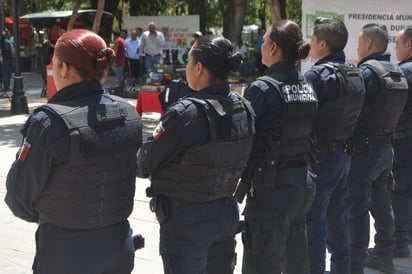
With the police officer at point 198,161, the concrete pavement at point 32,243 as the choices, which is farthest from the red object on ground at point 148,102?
the police officer at point 198,161

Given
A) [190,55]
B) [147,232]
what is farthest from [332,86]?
[147,232]

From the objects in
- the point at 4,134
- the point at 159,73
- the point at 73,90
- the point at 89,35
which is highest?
the point at 89,35

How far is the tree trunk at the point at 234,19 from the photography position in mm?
22688

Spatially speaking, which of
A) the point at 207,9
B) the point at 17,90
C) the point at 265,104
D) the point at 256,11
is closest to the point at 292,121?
the point at 265,104

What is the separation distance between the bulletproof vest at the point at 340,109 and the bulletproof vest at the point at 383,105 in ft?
1.44

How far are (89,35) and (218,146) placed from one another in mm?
814

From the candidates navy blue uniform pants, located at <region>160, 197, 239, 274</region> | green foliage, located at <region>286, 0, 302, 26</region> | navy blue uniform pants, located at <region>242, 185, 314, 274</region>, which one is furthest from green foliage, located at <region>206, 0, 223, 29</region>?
navy blue uniform pants, located at <region>160, 197, 239, 274</region>

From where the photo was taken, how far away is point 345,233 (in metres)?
4.16

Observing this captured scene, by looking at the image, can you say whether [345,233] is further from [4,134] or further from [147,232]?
[4,134]

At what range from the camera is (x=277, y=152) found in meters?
3.41

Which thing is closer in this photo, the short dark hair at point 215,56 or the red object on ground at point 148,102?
the short dark hair at point 215,56

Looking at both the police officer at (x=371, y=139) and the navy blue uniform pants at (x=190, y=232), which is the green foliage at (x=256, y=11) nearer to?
the police officer at (x=371, y=139)

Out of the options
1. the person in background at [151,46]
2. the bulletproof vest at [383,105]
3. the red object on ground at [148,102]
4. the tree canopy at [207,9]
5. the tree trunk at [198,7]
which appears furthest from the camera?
the tree trunk at [198,7]

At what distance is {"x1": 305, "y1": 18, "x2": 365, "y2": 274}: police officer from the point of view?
12.8ft
